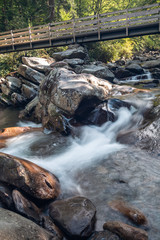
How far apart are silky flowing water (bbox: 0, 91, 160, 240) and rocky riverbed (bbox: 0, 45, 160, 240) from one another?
0.7 inches

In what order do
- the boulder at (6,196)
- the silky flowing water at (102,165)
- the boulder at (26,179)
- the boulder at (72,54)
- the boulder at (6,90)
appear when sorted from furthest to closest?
the boulder at (72,54)
the boulder at (6,90)
the silky flowing water at (102,165)
the boulder at (26,179)
the boulder at (6,196)

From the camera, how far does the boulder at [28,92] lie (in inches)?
453

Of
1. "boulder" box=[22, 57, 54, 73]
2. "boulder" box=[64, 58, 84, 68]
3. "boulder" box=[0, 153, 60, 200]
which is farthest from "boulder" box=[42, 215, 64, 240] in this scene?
"boulder" box=[64, 58, 84, 68]

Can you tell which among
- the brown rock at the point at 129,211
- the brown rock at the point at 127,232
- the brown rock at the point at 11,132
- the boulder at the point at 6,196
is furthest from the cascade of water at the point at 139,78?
the brown rock at the point at 127,232

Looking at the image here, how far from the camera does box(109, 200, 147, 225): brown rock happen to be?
289 centimetres

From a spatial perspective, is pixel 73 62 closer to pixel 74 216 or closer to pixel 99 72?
pixel 99 72

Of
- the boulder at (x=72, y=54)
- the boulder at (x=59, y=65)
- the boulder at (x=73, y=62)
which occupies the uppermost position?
the boulder at (x=72, y=54)

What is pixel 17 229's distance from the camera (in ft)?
7.25

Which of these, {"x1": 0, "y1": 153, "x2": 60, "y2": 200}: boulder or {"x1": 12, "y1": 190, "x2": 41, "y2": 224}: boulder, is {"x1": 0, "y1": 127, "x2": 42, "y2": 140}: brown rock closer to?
{"x1": 0, "y1": 153, "x2": 60, "y2": 200}: boulder

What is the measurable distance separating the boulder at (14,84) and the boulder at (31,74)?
655 mm

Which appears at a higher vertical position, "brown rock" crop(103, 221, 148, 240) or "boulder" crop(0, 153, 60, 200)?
"boulder" crop(0, 153, 60, 200)

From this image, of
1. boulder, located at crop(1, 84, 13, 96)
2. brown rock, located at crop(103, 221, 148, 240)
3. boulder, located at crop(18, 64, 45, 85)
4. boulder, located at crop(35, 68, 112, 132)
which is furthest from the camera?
boulder, located at crop(1, 84, 13, 96)

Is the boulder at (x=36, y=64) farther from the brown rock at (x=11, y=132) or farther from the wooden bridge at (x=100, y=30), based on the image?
the brown rock at (x=11, y=132)

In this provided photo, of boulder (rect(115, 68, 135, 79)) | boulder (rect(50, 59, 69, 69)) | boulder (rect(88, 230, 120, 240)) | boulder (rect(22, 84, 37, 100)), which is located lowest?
boulder (rect(88, 230, 120, 240))
